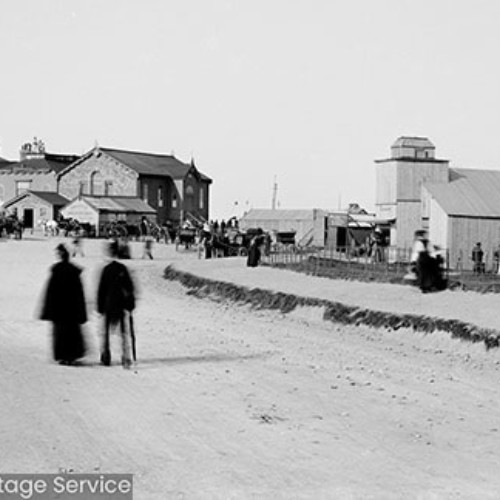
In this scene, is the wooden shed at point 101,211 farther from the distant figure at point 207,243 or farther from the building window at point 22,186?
the building window at point 22,186

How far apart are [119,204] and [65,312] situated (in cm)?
5370

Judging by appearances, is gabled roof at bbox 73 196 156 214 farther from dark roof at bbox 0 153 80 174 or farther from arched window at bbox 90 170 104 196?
dark roof at bbox 0 153 80 174

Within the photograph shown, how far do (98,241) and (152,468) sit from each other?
46.8 m

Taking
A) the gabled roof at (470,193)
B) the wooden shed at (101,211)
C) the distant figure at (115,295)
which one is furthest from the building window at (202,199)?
the distant figure at (115,295)

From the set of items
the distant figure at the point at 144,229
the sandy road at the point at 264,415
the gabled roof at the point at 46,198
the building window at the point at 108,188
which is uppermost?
the building window at the point at 108,188

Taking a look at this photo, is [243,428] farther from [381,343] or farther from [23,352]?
[381,343]

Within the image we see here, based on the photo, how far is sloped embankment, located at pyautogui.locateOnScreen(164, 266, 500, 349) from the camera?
19141mm

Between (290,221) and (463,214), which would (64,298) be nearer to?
(463,214)

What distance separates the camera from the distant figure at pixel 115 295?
1561cm

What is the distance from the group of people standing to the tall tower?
38.9 m

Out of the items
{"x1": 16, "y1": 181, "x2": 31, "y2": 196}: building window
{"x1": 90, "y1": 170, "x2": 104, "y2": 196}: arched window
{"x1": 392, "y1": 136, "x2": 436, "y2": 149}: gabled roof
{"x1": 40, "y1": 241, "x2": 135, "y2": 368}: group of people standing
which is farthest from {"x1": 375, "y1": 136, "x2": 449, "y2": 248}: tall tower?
{"x1": 40, "y1": 241, "x2": 135, "y2": 368}: group of people standing

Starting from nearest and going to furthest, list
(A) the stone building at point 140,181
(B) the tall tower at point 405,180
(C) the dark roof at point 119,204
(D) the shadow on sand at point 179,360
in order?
(D) the shadow on sand at point 179,360 < (B) the tall tower at point 405,180 < (C) the dark roof at point 119,204 < (A) the stone building at point 140,181

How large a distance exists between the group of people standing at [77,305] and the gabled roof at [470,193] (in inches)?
1429

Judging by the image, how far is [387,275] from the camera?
29.3 m
